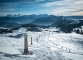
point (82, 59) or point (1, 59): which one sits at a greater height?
point (1, 59)

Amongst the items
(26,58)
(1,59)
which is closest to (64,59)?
(26,58)

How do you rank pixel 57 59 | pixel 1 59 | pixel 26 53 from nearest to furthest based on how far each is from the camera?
pixel 1 59 < pixel 57 59 < pixel 26 53

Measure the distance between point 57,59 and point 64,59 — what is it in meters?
0.87

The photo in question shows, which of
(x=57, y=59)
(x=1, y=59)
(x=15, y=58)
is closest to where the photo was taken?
(x=1, y=59)

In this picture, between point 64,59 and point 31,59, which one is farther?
point 64,59

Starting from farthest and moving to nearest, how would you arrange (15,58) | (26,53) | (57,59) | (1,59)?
(26,53)
(57,59)
(15,58)
(1,59)

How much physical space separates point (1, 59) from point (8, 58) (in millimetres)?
840

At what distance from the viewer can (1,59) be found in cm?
1318

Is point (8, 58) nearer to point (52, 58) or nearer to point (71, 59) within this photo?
point (52, 58)

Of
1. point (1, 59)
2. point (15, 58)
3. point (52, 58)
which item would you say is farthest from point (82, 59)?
point (1, 59)

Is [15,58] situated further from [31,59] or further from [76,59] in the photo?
[76,59]

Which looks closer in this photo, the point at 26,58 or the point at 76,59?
the point at 26,58

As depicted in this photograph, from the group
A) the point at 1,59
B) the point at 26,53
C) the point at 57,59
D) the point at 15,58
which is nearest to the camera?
the point at 1,59

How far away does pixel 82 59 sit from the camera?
15922 mm
